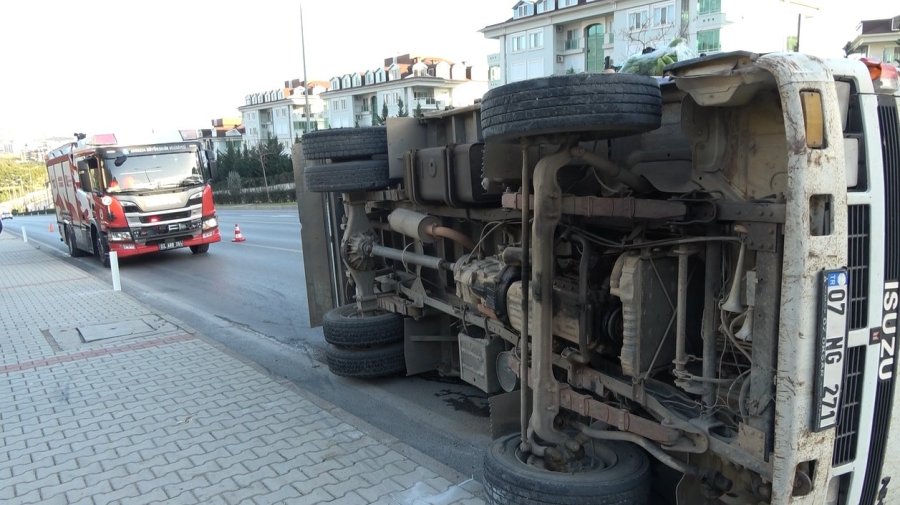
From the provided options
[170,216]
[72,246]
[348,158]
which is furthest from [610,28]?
[348,158]

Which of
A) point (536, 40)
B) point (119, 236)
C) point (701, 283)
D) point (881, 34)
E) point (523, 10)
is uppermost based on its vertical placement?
point (523, 10)

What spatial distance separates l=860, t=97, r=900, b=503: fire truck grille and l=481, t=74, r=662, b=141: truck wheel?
2.79ft

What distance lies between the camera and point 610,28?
2037 inches

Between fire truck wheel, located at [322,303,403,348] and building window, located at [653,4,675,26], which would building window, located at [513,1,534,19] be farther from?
fire truck wheel, located at [322,303,403,348]

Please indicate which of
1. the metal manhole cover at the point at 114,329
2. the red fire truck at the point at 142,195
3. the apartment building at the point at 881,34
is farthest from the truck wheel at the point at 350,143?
the apartment building at the point at 881,34

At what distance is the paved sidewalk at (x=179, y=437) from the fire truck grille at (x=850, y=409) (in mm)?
1958

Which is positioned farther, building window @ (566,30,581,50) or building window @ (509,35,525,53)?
Result: building window @ (509,35,525,53)

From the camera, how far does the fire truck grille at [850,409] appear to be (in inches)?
95.4

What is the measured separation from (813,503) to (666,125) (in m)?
1.74

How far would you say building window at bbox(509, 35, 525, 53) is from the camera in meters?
57.5

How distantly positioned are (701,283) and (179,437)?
3891 mm

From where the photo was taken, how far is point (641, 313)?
2.89m

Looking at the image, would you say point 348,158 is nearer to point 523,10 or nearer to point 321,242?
point 321,242

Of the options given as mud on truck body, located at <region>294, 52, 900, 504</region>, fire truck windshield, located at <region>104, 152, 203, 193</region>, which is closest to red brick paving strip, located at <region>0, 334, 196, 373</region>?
mud on truck body, located at <region>294, 52, 900, 504</region>
